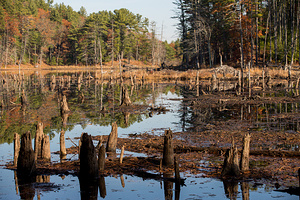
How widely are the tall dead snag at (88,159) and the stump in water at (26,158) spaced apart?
1.47 meters

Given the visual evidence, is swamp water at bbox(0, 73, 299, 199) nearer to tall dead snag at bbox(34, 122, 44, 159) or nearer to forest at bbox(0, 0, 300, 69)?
tall dead snag at bbox(34, 122, 44, 159)

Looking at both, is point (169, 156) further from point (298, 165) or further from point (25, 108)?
point (25, 108)

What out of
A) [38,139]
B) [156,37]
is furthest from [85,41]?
[38,139]

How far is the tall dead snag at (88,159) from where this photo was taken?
8469 mm

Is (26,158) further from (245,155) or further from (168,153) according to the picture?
(245,155)

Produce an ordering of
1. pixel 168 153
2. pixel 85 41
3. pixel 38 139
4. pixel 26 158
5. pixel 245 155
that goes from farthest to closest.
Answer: pixel 85 41
pixel 38 139
pixel 168 153
pixel 26 158
pixel 245 155

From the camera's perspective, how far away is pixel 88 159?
8.52 meters

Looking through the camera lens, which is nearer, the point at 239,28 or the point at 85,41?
→ the point at 239,28

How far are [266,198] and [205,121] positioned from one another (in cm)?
997

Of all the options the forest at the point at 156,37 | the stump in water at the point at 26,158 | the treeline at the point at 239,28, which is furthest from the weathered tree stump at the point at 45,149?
the treeline at the point at 239,28

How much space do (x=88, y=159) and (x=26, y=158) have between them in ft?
6.23

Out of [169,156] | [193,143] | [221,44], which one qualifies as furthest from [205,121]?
[221,44]

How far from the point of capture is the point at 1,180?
910 cm

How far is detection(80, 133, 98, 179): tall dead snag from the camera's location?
27.8ft
